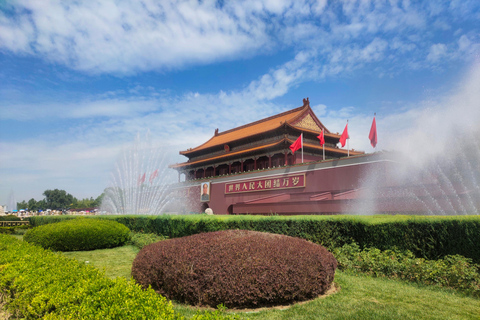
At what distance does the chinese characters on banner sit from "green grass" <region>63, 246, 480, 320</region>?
42.2 ft

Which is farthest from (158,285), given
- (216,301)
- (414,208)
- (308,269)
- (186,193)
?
(186,193)

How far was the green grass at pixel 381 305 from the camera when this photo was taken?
4.53 m

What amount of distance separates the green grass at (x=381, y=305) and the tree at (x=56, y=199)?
9343 centimetres

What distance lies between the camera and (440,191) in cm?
1175

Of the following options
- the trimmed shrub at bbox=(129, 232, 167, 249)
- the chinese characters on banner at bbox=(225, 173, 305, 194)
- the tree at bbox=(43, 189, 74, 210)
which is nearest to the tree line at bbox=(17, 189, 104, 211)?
the tree at bbox=(43, 189, 74, 210)

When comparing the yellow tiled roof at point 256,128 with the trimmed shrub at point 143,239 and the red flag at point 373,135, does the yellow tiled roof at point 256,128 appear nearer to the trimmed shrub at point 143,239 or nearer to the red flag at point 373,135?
the red flag at point 373,135

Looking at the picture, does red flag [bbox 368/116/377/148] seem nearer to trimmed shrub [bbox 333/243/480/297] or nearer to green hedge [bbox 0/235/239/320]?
trimmed shrub [bbox 333/243/480/297]

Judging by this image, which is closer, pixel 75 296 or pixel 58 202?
pixel 75 296

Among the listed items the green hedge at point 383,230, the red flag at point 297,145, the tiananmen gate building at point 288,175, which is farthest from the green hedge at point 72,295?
the red flag at point 297,145

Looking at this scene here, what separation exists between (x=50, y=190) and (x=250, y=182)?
274 ft

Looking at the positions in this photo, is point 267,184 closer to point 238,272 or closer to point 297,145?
point 297,145

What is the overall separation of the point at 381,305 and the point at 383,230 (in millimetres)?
2619

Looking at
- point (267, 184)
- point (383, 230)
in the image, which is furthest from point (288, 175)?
point (383, 230)

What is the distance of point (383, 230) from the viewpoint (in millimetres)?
7168
